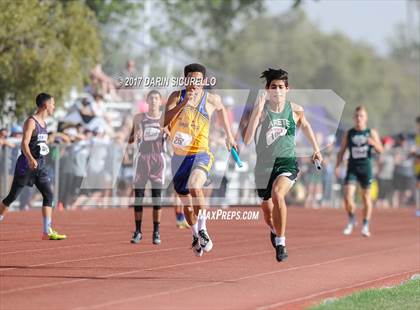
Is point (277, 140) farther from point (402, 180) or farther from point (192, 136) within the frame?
point (402, 180)

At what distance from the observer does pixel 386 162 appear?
1449 inches

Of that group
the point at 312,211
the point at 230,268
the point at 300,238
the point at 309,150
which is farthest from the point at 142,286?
the point at 309,150

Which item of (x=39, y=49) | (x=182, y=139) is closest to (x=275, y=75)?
(x=182, y=139)

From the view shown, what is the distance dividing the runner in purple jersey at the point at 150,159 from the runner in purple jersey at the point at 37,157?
1.31 meters

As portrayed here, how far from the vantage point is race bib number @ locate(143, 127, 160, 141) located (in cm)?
1566

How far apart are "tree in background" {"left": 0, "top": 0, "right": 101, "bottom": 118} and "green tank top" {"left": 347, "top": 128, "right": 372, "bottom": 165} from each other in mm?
6960

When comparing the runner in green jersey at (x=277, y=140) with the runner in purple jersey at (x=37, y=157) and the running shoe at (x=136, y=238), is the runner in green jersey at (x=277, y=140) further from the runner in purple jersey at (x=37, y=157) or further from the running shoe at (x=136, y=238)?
the runner in purple jersey at (x=37, y=157)

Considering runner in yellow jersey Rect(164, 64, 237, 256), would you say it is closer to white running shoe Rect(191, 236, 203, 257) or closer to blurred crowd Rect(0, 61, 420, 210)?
white running shoe Rect(191, 236, 203, 257)

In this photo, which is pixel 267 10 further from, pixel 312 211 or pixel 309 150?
pixel 312 211

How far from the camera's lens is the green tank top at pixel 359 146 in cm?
1991

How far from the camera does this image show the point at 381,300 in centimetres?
990

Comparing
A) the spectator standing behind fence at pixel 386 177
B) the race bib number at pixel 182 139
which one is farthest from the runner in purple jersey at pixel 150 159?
Result: the spectator standing behind fence at pixel 386 177

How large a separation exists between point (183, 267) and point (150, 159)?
339cm

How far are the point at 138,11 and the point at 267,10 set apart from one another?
4.81m
